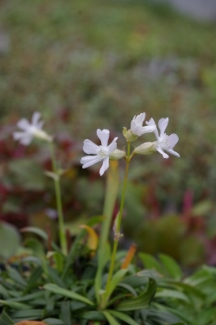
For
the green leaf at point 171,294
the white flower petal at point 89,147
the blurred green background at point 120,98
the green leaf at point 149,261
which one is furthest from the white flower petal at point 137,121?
the blurred green background at point 120,98

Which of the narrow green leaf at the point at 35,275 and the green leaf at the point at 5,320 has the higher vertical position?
the narrow green leaf at the point at 35,275

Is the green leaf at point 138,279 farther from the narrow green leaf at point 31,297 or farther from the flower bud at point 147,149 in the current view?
the flower bud at point 147,149

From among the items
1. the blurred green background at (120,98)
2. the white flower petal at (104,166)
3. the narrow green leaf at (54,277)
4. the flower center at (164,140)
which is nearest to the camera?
the white flower petal at (104,166)

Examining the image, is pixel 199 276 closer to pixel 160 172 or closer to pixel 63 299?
pixel 63 299

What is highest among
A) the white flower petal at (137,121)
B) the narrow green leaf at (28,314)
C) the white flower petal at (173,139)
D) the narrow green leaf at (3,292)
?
the white flower petal at (137,121)

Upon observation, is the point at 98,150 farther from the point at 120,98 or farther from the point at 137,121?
the point at 120,98

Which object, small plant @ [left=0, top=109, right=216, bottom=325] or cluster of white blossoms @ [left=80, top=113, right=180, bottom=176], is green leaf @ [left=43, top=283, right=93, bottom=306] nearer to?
small plant @ [left=0, top=109, right=216, bottom=325]
